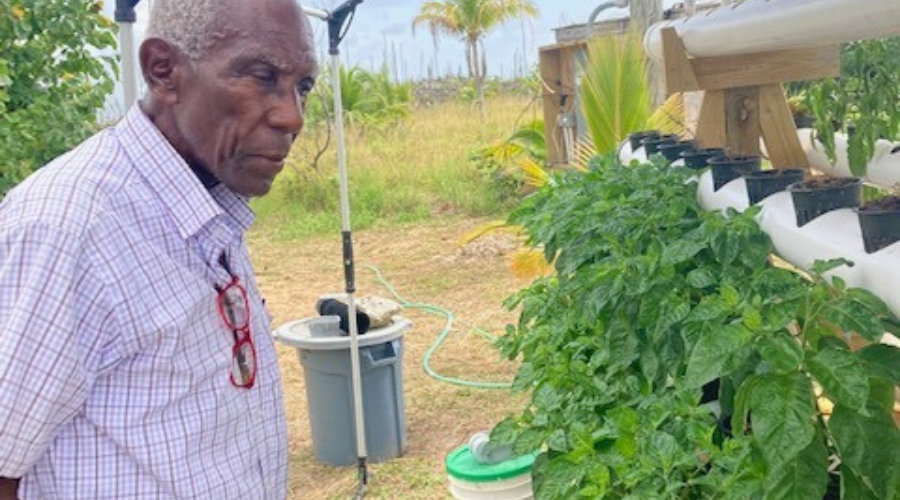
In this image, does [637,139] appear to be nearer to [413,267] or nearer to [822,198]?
→ [822,198]

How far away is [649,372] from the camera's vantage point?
215 cm

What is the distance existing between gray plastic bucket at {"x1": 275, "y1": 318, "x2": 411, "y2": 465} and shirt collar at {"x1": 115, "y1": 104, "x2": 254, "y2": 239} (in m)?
3.55

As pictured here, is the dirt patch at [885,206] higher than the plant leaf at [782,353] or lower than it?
higher

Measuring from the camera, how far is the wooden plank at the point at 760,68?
3505 mm

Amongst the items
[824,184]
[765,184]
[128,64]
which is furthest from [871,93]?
[128,64]

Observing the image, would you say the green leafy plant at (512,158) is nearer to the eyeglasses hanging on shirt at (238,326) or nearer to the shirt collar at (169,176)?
the eyeglasses hanging on shirt at (238,326)

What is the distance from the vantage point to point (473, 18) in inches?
831

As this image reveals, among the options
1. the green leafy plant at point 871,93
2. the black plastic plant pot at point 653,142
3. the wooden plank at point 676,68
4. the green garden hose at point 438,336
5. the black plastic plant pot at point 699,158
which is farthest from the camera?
the green garden hose at point 438,336

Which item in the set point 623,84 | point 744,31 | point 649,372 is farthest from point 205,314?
point 623,84

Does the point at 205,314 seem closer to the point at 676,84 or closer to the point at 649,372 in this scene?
the point at 649,372

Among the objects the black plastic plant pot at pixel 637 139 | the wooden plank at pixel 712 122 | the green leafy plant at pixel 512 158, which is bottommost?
the green leafy plant at pixel 512 158

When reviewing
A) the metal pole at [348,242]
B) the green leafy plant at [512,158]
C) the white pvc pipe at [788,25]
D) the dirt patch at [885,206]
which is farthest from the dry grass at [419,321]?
the dirt patch at [885,206]

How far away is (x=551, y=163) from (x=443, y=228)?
Answer: 3.34m

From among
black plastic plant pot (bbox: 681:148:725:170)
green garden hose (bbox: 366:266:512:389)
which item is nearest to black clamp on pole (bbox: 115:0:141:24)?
black plastic plant pot (bbox: 681:148:725:170)
